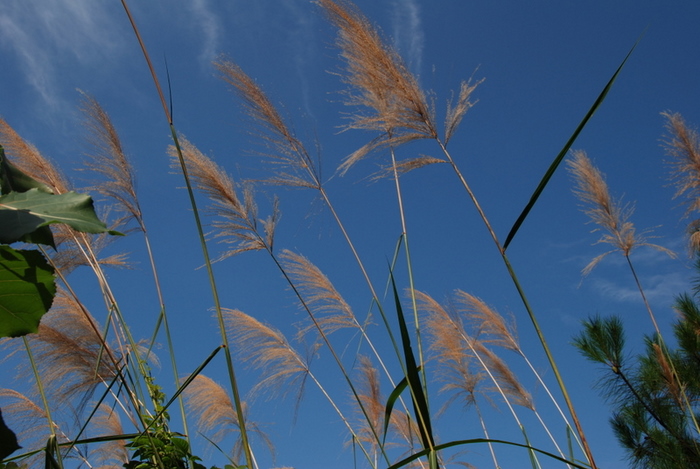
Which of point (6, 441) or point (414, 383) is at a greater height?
point (414, 383)

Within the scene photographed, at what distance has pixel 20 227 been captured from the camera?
0.56 meters

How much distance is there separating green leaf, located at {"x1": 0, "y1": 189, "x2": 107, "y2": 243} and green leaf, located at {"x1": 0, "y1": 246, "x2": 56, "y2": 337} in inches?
4.5

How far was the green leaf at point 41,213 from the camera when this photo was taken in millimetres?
553

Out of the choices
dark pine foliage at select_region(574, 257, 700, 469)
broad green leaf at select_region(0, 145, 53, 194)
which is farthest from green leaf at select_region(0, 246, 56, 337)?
dark pine foliage at select_region(574, 257, 700, 469)

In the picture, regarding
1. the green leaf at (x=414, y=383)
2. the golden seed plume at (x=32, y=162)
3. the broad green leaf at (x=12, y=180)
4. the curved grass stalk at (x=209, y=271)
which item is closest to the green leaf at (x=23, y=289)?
the broad green leaf at (x=12, y=180)

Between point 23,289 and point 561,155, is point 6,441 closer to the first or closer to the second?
point 23,289

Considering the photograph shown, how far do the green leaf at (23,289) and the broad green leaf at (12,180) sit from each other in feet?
0.37

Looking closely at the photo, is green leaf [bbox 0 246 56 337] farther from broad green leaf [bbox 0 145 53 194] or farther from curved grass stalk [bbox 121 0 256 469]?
curved grass stalk [bbox 121 0 256 469]

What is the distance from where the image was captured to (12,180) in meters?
0.82

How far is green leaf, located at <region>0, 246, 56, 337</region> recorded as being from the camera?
0.69 meters

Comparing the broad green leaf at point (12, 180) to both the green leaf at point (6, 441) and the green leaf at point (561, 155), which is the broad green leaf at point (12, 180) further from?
the green leaf at point (561, 155)

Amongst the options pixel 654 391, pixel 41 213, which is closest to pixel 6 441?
pixel 41 213

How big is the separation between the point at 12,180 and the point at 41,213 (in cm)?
31

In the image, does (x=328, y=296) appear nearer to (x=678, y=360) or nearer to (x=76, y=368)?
(x=76, y=368)
